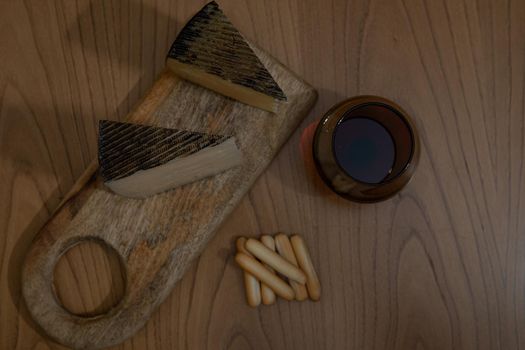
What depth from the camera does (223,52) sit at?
582 mm

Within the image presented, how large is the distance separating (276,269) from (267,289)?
1.2 inches

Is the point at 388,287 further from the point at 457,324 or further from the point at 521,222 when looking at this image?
the point at 521,222

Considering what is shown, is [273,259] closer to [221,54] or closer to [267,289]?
[267,289]

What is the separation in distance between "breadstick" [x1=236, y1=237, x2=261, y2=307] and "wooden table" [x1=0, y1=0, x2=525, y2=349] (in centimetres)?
1

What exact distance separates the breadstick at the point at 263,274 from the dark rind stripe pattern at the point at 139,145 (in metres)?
0.18

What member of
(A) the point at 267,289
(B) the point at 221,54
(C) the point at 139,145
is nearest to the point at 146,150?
(C) the point at 139,145

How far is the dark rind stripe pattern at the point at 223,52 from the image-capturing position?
577 mm

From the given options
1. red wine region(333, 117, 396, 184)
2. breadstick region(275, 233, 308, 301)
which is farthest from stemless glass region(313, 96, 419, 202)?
breadstick region(275, 233, 308, 301)

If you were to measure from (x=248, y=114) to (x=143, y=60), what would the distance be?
0.60 ft

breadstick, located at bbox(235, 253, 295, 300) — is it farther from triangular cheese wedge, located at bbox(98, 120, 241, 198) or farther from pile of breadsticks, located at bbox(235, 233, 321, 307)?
triangular cheese wedge, located at bbox(98, 120, 241, 198)

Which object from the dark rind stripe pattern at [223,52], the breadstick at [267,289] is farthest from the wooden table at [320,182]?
the dark rind stripe pattern at [223,52]

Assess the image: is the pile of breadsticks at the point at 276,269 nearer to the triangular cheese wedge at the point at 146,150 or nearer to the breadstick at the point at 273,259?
the breadstick at the point at 273,259

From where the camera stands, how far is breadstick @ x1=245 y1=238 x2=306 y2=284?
2.10ft

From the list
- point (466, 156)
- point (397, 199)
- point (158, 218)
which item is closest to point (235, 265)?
point (158, 218)
